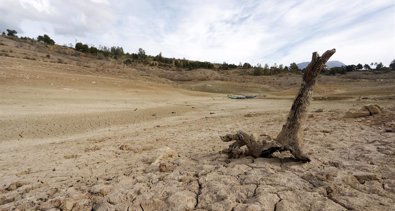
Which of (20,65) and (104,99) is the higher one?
(20,65)

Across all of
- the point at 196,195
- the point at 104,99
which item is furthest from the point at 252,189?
the point at 104,99

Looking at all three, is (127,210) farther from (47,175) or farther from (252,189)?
(47,175)

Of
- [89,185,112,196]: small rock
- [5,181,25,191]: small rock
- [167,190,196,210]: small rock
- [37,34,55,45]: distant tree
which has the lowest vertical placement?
[5,181,25,191]: small rock

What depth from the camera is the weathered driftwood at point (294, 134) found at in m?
4.18

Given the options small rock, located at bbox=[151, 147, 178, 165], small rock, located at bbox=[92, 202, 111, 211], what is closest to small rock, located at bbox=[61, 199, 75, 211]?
small rock, located at bbox=[92, 202, 111, 211]

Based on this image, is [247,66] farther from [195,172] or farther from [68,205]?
[68,205]

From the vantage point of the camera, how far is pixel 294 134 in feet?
14.0

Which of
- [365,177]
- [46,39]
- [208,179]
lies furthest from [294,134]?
[46,39]

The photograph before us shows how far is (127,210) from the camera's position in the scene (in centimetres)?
321

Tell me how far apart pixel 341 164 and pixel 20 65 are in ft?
75.9

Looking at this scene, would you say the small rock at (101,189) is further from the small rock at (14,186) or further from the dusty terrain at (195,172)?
the small rock at (14,186)

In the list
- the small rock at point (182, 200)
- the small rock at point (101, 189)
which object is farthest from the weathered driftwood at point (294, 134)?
the small rock at point (101, 189)

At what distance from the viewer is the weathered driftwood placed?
4176 mm

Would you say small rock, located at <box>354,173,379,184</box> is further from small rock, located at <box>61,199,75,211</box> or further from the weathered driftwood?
small rock, located at <box>61,199,75,211</box>
